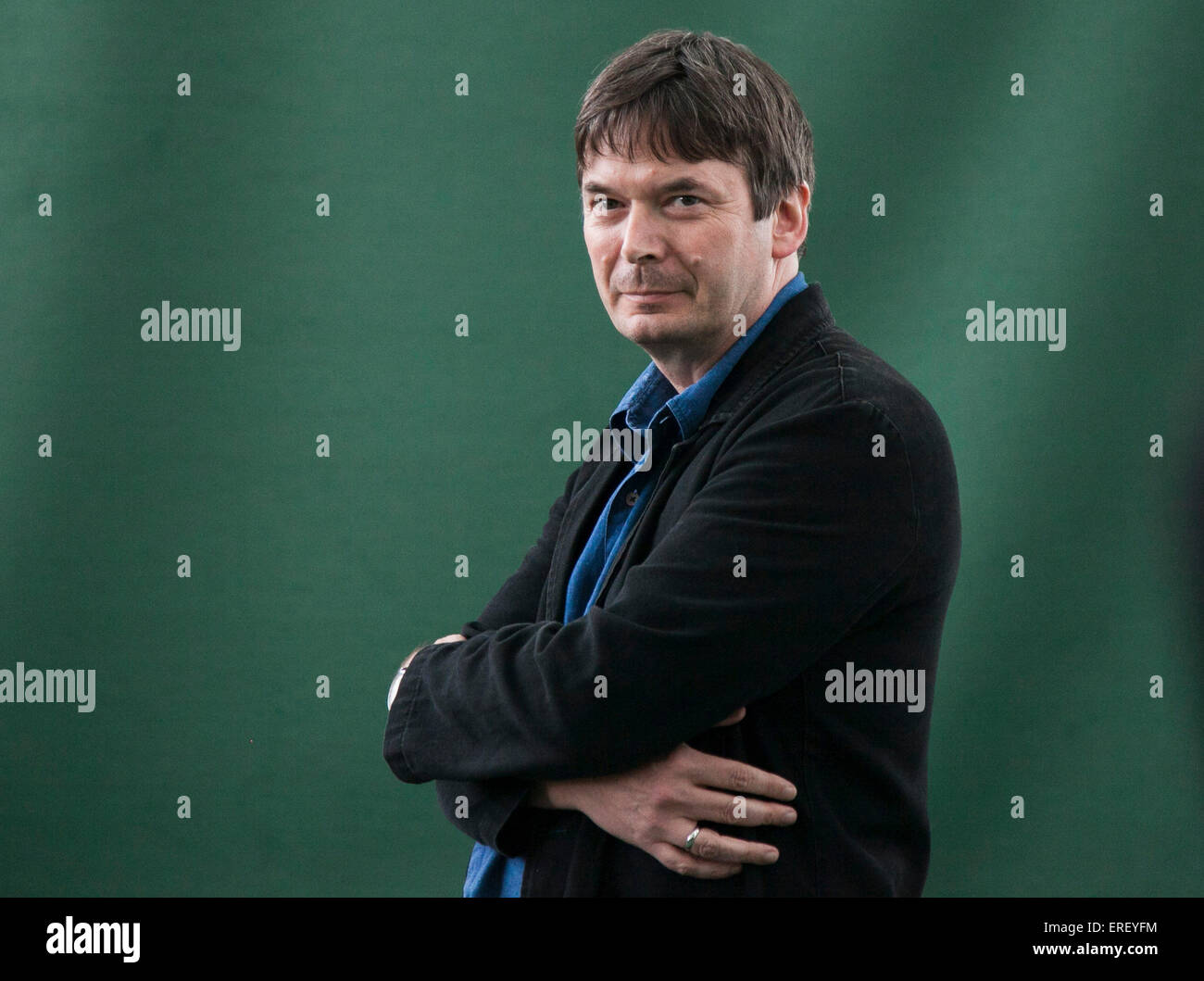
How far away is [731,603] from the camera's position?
39.9 inches

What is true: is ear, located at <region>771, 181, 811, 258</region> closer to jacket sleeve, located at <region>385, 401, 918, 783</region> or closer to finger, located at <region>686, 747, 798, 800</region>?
jacket sleeve, located at <region>385, 401, 918, 783</region>

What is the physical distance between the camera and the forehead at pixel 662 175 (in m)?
1.16

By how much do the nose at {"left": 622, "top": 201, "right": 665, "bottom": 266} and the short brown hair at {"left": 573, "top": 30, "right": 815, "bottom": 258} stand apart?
53 mm

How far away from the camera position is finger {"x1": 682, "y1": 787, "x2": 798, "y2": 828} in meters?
1.04

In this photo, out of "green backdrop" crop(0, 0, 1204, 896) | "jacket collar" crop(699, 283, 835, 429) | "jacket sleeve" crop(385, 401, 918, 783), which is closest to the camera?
"jacket sleeve" crop(385, 401, 918, 783)

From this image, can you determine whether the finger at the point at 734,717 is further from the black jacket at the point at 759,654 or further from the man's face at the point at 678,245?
the man's face at the point at 678,245

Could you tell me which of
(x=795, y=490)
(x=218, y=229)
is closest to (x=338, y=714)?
(x=218, y=229)

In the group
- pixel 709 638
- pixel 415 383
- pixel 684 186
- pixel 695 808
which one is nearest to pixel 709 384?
pixel 684 186

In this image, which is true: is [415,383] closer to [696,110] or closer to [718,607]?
[696,110]

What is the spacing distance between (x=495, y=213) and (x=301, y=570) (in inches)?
26.4

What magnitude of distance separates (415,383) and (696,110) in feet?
3.21

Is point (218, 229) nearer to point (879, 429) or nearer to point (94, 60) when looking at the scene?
point (94, 60)

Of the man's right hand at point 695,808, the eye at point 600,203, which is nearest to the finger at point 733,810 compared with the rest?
the man's right hand at point 695,808

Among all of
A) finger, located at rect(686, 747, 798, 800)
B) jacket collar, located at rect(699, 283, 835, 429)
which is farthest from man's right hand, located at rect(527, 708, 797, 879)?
jacket collar, located at rect(699, 283, 835, 429)
